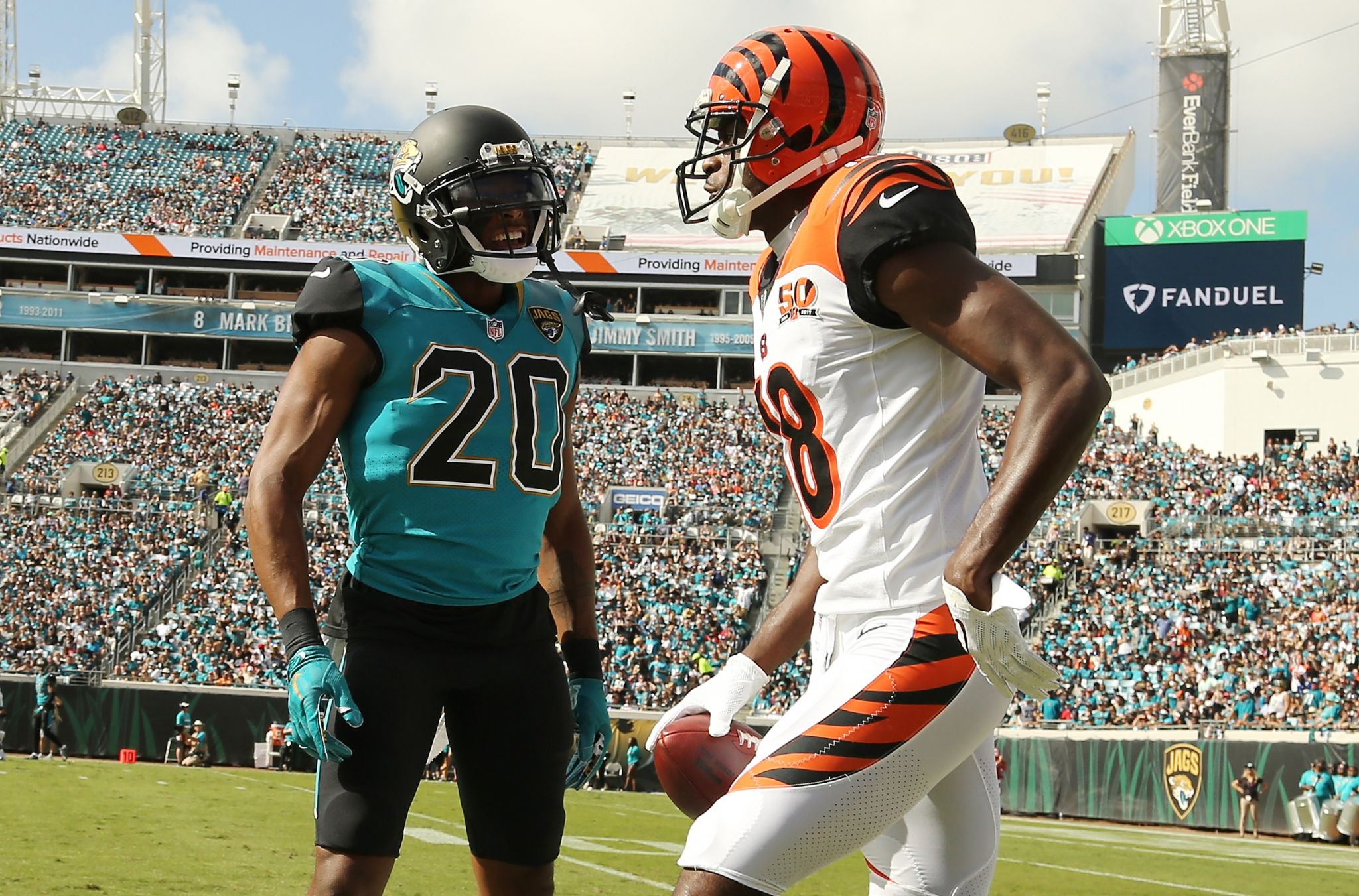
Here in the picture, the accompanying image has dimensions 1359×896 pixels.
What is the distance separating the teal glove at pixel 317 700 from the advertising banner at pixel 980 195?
137 feet

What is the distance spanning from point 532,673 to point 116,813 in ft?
31.7

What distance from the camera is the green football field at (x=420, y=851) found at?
27.8 ft

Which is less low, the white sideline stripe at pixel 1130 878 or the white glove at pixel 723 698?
the white glove at pixel 723 698

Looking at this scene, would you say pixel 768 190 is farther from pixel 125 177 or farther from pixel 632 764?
pixel 125 177

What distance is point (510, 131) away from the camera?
4098mm

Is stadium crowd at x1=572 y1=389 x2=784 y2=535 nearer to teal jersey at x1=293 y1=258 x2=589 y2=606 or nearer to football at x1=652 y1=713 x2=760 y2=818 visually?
teal jersey at x1=293 y1=258 x2=589 y2=606

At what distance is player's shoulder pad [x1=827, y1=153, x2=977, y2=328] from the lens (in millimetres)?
2867

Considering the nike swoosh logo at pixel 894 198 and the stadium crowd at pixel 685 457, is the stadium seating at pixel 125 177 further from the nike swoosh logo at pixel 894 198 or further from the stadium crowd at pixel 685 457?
the nike swoosh logo at pixel 894 198

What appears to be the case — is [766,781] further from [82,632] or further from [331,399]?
[82,632]

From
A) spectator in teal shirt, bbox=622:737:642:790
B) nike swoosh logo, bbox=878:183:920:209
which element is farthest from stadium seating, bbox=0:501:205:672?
nike swoosh logo, bbox=878:183:920:209

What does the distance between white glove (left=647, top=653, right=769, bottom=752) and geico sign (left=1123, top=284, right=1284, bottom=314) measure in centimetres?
4092

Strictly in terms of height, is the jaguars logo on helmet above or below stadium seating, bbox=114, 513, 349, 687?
above

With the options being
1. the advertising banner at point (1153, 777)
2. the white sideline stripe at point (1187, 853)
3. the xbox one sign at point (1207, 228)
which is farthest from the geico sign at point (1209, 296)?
the white sideline stripe at point (1187, 853)

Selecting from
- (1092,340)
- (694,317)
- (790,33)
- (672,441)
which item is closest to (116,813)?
(790,33)
